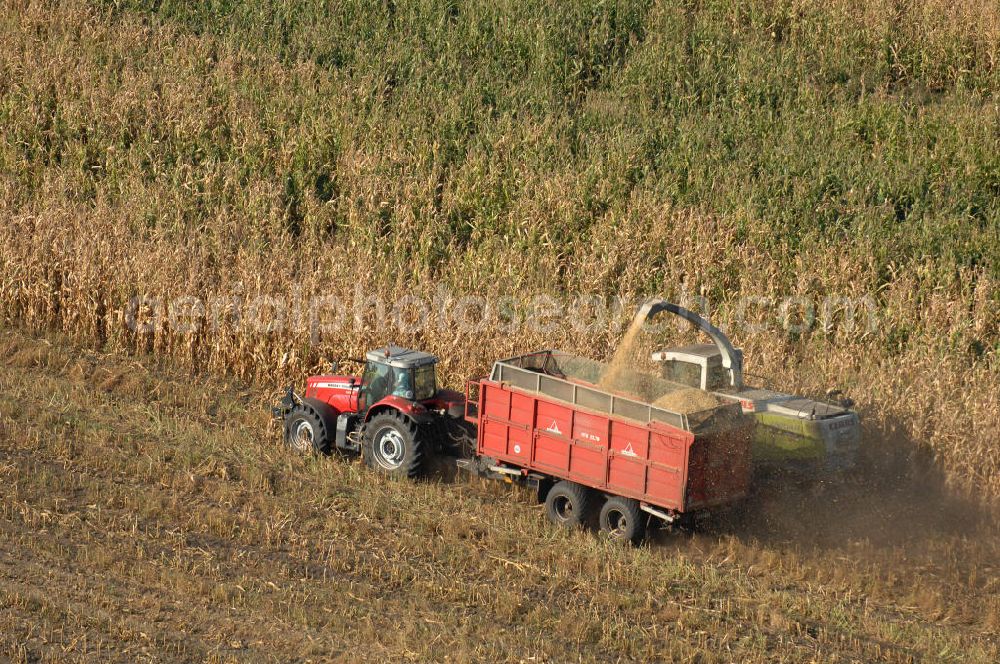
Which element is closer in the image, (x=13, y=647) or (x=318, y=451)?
(x=13, y=647)

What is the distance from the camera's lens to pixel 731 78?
73.0 feet

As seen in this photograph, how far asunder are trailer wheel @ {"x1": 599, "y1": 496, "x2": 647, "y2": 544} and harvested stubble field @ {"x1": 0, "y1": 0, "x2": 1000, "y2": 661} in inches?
11.2

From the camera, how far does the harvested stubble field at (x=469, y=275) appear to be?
409 inches

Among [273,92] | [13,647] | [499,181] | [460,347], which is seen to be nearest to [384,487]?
[460,347]

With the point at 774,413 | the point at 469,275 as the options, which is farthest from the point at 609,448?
the point at 469,275

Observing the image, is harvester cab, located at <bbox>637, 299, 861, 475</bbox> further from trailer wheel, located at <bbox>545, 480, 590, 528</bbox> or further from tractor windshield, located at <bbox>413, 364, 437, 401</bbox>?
tractor windshield, located at <bbox>413, 364, 437, 401</bbox>

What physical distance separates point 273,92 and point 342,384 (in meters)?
11.1

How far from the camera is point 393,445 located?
43.3 feet

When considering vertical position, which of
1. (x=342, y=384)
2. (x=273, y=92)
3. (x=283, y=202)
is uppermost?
(x=273, y=92)

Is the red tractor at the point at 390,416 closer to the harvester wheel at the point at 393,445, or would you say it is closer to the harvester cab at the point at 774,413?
the harvester wheel at the point at 393,445

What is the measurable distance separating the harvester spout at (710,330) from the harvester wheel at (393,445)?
2830 mm

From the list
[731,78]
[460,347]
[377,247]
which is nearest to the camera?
[460,347]

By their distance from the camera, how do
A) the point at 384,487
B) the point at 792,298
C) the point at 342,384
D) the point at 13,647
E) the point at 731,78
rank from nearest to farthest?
the point at 13,647 < the point at 384,487 < the point at 342,384 < the point at 792,298 < the point at 731,78

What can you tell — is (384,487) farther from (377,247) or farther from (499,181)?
(499,181)
